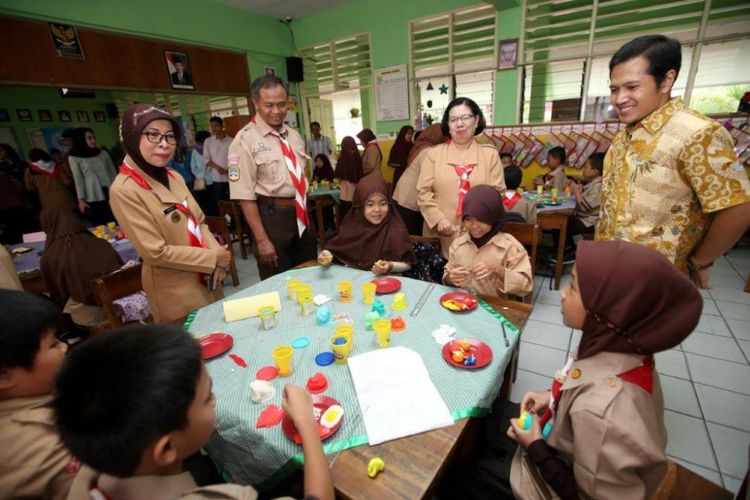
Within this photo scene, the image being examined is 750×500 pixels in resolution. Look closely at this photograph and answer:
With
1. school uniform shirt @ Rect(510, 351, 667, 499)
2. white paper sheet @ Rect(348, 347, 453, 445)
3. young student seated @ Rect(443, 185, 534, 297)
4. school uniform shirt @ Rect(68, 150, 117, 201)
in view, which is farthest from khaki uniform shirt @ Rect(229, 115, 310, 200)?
school uniform shirt @ Rect(68, 150, 117, 201)

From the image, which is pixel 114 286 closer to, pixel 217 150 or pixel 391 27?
pixel 217 150

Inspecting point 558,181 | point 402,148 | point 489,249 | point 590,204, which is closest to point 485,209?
point 489,249

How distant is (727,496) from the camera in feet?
3.02

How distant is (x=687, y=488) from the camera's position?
3.13 feet

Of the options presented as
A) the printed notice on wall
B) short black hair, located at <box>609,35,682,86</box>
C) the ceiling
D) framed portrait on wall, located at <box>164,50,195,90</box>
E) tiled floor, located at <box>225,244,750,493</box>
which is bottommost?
tiled floor, located at <box>225,244,750,493</box>

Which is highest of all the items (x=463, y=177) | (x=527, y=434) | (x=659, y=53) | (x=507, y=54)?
(x=507, y=54)

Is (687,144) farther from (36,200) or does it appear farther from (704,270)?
(36,200)

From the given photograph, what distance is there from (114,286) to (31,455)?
118 centimetres

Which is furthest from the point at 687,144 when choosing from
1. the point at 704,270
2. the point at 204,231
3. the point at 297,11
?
the point at 297,11

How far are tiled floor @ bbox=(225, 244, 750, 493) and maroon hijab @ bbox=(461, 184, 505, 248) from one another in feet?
3.38

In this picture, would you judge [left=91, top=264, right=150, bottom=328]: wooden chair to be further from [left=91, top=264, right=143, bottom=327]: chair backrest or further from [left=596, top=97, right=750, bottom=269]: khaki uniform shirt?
[left=596, top=97, right=750, bottom=269]: khaki uniform shirt

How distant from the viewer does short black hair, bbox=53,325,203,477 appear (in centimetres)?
62

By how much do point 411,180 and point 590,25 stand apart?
3.55m

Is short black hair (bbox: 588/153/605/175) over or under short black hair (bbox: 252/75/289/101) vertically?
under
